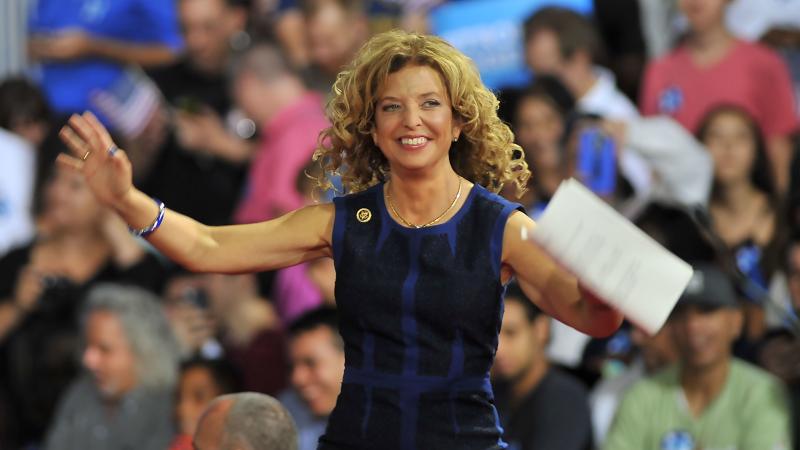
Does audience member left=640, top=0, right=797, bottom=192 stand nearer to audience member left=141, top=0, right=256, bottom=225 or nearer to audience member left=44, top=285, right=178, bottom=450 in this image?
audience member left=141, top=0, right=256, bottom=225

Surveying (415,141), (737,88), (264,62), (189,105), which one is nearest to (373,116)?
(415,141)

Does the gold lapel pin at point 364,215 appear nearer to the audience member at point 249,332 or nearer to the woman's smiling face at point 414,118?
the woman's smiling face at point 414,118

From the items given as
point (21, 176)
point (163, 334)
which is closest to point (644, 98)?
point (163, 334)

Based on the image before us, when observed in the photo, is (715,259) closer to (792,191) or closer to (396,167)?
(792,191)

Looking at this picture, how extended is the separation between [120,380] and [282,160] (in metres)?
1.35

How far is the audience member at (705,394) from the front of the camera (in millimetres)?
6211

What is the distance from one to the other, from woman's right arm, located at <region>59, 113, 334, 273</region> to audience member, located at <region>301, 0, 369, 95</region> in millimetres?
4413

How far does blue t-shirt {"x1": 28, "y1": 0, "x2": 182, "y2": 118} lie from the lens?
29.3 ft

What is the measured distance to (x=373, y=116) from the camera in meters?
3.91

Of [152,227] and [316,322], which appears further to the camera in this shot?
[316,322]

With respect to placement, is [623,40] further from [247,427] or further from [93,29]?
[247,427]

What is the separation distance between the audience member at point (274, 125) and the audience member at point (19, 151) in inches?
42.1

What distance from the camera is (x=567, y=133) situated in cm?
748

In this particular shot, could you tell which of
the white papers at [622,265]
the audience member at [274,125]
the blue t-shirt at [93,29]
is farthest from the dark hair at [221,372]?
the white papers at [622,265]
